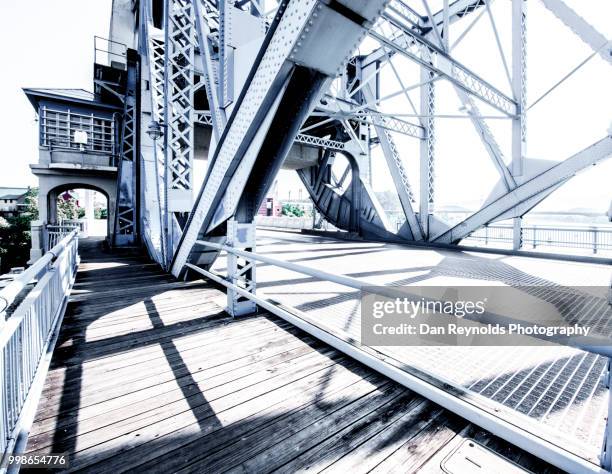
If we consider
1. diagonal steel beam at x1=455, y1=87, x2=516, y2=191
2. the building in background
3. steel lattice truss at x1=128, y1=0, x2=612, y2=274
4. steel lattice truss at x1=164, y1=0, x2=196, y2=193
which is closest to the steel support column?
steel lattice truss at x1=128, y1=0, x2=612, y2=274

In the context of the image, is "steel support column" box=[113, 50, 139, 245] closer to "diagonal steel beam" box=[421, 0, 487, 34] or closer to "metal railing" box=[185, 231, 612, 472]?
"metal railing" box=[185, 231, 612, 472]

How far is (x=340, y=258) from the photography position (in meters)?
9.66

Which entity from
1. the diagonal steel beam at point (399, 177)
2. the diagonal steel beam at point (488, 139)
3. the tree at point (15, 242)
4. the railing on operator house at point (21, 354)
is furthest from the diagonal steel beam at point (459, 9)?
the tree at point (15, 242)

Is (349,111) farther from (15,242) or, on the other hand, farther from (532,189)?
(15,242)

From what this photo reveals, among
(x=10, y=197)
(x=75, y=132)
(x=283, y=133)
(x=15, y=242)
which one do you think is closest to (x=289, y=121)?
(x=283, y=133)

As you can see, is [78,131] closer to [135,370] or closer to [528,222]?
[135,370]

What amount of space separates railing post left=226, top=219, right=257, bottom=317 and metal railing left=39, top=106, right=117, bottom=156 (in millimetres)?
15277

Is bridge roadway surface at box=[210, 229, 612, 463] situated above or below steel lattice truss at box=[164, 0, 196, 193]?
below

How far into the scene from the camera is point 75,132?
15734mm

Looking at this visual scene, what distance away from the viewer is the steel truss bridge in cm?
258

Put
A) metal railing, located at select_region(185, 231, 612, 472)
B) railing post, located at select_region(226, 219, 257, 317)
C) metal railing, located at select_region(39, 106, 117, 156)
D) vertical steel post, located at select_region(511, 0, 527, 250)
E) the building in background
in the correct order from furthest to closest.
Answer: the building in background
metal railing, located at select_region(39, 106, 117, 156)
vertical steel post, located at select_region(511, 0, 527, 250)
railing post, located at select_region(226, 219, 257, 317)
metal railing, located at select_region(185, 231, 612, 472)

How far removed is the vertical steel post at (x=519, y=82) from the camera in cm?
1030

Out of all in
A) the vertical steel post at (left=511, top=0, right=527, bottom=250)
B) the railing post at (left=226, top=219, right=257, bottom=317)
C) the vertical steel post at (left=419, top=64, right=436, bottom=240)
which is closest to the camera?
the railing post at (left=226, top=219, right=257, bottom=317)

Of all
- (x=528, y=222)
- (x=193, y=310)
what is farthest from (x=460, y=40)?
(x=193, y=310)
